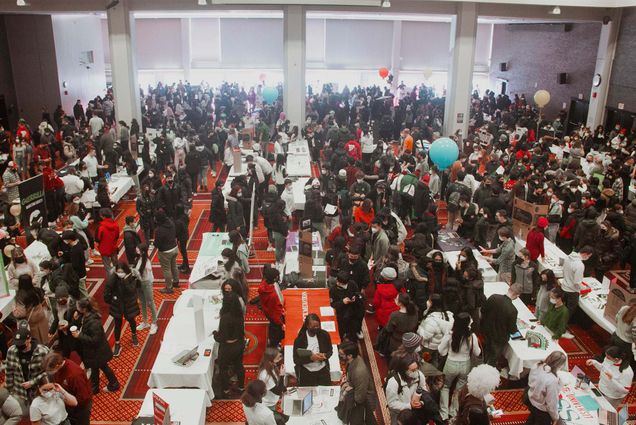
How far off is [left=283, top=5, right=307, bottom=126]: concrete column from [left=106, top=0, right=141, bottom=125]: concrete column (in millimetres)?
4589

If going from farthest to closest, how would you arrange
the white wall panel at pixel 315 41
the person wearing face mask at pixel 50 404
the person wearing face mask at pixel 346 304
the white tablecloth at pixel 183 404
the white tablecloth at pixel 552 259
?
1. the white wall panel at pixel 315 41
2. the white tablecloth at pixel 552 259
3. the person wearing face mask at pixel 346 304
4. the white tablecloth at pixel 183 404
5. the person wearing face mask at pixel 50 404

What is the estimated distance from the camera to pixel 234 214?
9227mm

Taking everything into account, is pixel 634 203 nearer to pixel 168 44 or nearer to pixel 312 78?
pixel 312 78

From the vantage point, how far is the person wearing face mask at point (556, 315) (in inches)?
245

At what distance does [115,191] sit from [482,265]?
23.4 ft

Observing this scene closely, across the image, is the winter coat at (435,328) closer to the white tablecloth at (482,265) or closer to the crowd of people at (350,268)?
the crowd of people at (350,268)

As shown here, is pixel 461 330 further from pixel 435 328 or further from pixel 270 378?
pixel 270 378

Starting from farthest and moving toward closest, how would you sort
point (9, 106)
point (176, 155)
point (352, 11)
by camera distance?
1. point (9, 106)
2. point (352, 11)
3. point (176, 155)

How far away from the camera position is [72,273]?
22.2 ft

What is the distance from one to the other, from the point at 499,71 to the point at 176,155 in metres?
18.7

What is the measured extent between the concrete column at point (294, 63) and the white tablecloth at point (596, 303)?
37.7 feet

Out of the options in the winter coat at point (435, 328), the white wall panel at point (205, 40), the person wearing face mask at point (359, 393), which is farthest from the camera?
the white wall panel at point (205, 40)

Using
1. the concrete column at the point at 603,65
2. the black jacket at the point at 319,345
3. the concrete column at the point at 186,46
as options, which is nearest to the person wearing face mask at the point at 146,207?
the black jacket at the point at 319,345

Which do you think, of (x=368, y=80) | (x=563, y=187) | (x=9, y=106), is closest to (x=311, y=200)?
(x=563, y=187)
